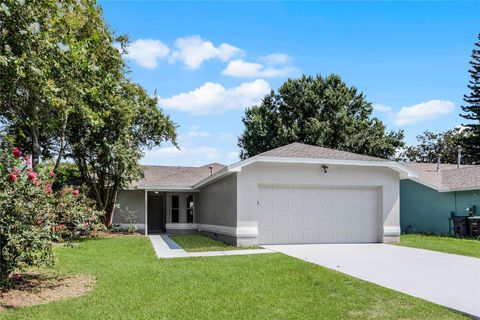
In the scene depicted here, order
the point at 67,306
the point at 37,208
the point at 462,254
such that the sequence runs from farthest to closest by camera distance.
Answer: the point at 462,254
the point at 37,208
the point at 67,306

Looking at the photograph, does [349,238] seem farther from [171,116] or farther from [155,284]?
[171,116]

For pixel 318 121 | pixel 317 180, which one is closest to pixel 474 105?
pixel 318 121

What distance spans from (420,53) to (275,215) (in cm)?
887

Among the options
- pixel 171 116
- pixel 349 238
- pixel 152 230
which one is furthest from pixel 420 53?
pixel 152 230

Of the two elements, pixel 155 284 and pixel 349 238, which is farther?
pixel 349 238

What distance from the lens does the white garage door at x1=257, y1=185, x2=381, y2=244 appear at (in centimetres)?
1398

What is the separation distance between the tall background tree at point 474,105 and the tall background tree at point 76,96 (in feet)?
91.1

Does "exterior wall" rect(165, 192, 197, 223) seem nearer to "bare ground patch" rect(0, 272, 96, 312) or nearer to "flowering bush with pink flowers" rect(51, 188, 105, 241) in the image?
"bare ground patch" rect(0, 272, 96, 312)

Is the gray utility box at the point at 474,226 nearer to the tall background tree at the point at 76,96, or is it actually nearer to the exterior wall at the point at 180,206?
the exterior wall at the point at 180,206

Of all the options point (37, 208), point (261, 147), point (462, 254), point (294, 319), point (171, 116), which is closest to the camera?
point (294, 319)

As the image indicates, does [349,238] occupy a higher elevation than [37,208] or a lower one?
lower

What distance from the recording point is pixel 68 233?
306 inches

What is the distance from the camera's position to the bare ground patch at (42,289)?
660 centimetres

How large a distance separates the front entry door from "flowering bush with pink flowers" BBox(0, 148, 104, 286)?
1691 centimetres
